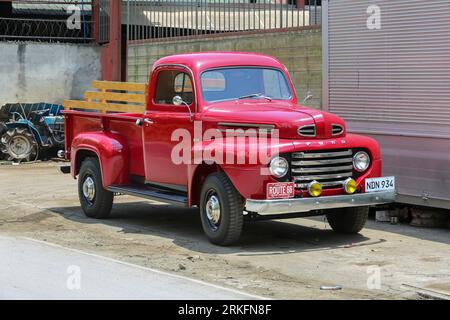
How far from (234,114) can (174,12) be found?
9610mm

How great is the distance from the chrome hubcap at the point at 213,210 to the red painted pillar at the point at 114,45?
11.9 metres

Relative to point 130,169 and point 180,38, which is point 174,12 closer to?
point 180,38

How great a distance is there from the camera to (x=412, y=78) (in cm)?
1053

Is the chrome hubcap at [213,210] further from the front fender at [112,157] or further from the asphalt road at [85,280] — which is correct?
the front fender at [112,157]

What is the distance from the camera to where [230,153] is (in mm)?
8828

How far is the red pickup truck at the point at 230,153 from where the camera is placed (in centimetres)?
877

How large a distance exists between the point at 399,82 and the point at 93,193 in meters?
4.38

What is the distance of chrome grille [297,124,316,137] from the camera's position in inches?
353

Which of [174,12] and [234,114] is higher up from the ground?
[174,12]

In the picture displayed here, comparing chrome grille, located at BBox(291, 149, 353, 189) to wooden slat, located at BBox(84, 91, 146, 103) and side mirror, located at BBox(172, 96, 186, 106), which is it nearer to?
side mirror, located at BBox(172, 96, 186, 106)

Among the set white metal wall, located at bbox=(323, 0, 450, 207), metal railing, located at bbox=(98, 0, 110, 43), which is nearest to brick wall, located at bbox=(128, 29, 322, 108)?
white metal wall, located at bbox=(323, 0, 450, 207)

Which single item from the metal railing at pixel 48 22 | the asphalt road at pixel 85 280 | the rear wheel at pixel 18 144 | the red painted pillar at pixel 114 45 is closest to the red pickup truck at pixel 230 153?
the asphalt road at pixel 85 280

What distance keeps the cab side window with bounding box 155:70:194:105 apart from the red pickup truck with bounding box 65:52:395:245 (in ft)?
0.04
